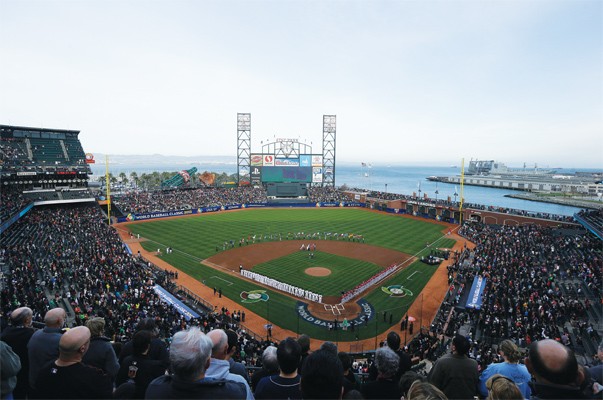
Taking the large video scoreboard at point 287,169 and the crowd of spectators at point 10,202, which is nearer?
the crowd of spectators at point 10,202

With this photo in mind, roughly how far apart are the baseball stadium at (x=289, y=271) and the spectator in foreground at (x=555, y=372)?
2.83 m

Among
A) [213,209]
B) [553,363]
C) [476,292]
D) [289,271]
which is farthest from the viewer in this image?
[213,209]

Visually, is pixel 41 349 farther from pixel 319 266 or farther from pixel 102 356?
pixel 319 266

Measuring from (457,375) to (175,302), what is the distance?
71.3ft

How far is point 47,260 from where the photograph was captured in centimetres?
2592

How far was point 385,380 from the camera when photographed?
4.64 meters

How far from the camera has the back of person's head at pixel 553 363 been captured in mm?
3223

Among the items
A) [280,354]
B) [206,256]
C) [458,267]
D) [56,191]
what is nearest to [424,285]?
[458,267]

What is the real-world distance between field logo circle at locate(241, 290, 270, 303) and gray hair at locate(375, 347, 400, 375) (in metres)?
21.5

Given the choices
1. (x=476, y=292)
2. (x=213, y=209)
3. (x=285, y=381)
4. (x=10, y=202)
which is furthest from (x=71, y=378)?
(x=213, y=209)

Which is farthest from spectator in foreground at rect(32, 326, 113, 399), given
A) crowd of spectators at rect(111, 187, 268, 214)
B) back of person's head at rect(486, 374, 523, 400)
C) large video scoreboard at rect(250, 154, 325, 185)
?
large video scoreboard at rect(250, 154, 325, 185)

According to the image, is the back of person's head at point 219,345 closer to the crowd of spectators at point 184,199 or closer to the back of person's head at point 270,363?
the back of person's head at point 270,363

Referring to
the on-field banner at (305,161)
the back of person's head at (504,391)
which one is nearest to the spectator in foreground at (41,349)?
the back of person's head at (504,391)

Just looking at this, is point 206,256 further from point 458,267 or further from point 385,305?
point 458,267
